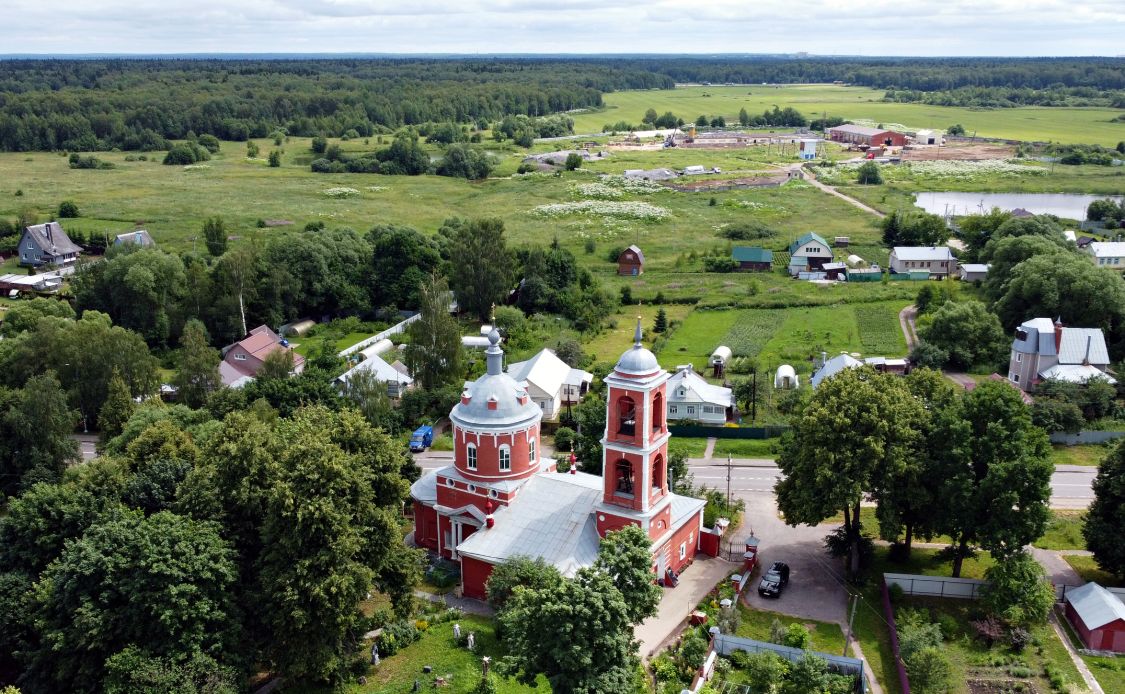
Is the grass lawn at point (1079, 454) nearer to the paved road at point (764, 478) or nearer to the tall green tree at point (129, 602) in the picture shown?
the paved road at point (764, 478)

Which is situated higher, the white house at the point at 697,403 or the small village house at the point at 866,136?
the small village house at the point at 866,136

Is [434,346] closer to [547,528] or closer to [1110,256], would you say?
[547,528]

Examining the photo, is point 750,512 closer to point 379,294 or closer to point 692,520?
point 692,520

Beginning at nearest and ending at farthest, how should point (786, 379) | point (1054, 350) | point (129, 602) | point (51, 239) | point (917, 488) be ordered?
point (129, 602), point (917, 488), point (1054, 350), point (786, 379), point (51, 239)

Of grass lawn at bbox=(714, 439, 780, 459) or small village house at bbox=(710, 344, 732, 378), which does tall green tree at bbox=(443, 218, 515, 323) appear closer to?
small village house at bbox=(710, 344, 732, 378)

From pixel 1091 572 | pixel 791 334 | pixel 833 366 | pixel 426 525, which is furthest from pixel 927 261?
pixel 426 525

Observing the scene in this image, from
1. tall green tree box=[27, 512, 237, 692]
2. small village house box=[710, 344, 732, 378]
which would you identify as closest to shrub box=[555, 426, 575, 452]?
small village house box=[710, 344, 732, 378]

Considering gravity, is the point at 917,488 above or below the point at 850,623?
above

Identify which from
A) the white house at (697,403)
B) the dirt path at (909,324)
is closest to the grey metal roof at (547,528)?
the white house at (697,403)
